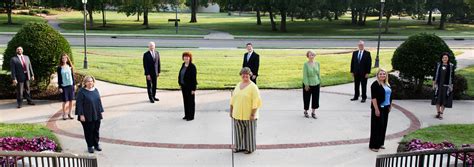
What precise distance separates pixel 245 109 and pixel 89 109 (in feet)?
9.10

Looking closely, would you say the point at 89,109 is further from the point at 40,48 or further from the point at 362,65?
the point at 362,65

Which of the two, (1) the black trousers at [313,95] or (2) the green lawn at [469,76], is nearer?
(1) the black trousers at [313,95]

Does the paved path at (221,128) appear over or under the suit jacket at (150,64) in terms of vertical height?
under

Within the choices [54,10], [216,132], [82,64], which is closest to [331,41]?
[82,64]

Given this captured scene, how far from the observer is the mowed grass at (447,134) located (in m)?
9.81

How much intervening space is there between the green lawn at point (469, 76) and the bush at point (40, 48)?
39.4 ft

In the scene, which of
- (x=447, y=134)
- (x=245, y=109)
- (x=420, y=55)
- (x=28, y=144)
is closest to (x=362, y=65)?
(x=420, y=55)

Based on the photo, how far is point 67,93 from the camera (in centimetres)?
1169

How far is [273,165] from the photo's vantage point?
852 centimetres

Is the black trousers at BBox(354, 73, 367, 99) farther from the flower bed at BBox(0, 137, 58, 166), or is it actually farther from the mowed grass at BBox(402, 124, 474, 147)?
the flower bed at BBox(0, 137, 58, 166)

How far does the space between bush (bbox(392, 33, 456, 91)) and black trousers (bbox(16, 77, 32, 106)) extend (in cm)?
1028

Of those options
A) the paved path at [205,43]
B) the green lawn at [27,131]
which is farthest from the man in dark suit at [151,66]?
the paved path at [205,43]

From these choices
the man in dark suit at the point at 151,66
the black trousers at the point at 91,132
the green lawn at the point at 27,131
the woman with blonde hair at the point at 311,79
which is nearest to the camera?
the black trousers at the point at 91,132

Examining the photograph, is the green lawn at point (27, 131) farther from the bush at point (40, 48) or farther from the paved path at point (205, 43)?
the paved path at point (205, 43)
